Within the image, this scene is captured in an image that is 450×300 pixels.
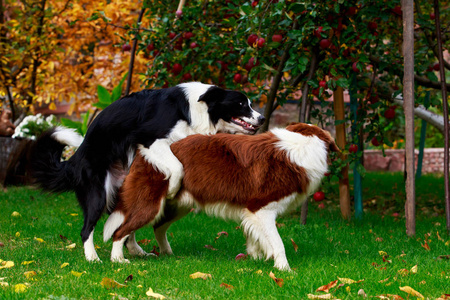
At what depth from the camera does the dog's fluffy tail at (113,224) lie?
4008mm

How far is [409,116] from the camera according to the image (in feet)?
16.2

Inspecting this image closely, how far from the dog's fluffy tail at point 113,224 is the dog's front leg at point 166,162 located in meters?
0.44

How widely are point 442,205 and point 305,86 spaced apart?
3163 millimetres

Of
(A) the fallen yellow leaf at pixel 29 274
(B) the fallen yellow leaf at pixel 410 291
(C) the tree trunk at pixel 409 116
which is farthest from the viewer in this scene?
(C) the tree trunk at pixel 409 116

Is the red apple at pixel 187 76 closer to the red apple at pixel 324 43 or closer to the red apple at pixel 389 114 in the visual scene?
the red apple at pixel 324 43

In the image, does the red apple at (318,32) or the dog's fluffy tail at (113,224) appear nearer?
the dog's fluffy tail at (113,224)

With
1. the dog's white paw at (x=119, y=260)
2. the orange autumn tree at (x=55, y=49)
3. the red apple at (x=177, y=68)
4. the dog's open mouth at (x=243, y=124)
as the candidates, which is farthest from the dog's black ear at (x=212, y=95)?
the orange autumn tree at (x=55, y=49)

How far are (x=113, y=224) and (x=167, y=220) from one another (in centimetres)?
47

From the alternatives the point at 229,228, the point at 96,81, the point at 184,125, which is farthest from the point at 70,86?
the point at 184,125

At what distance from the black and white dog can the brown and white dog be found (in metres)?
0.10

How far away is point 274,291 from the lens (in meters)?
3.08

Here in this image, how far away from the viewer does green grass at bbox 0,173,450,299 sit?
309cm

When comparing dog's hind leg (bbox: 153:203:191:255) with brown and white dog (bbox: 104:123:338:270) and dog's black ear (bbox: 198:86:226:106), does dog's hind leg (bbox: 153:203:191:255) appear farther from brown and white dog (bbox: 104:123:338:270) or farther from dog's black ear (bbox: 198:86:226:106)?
dog's black ear (bbox: 198:86:226:106)

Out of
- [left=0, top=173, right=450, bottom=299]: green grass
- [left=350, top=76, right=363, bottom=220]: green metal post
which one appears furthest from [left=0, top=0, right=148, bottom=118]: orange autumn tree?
[left=350, top=76, right=363, bottom=220]: green metal post
